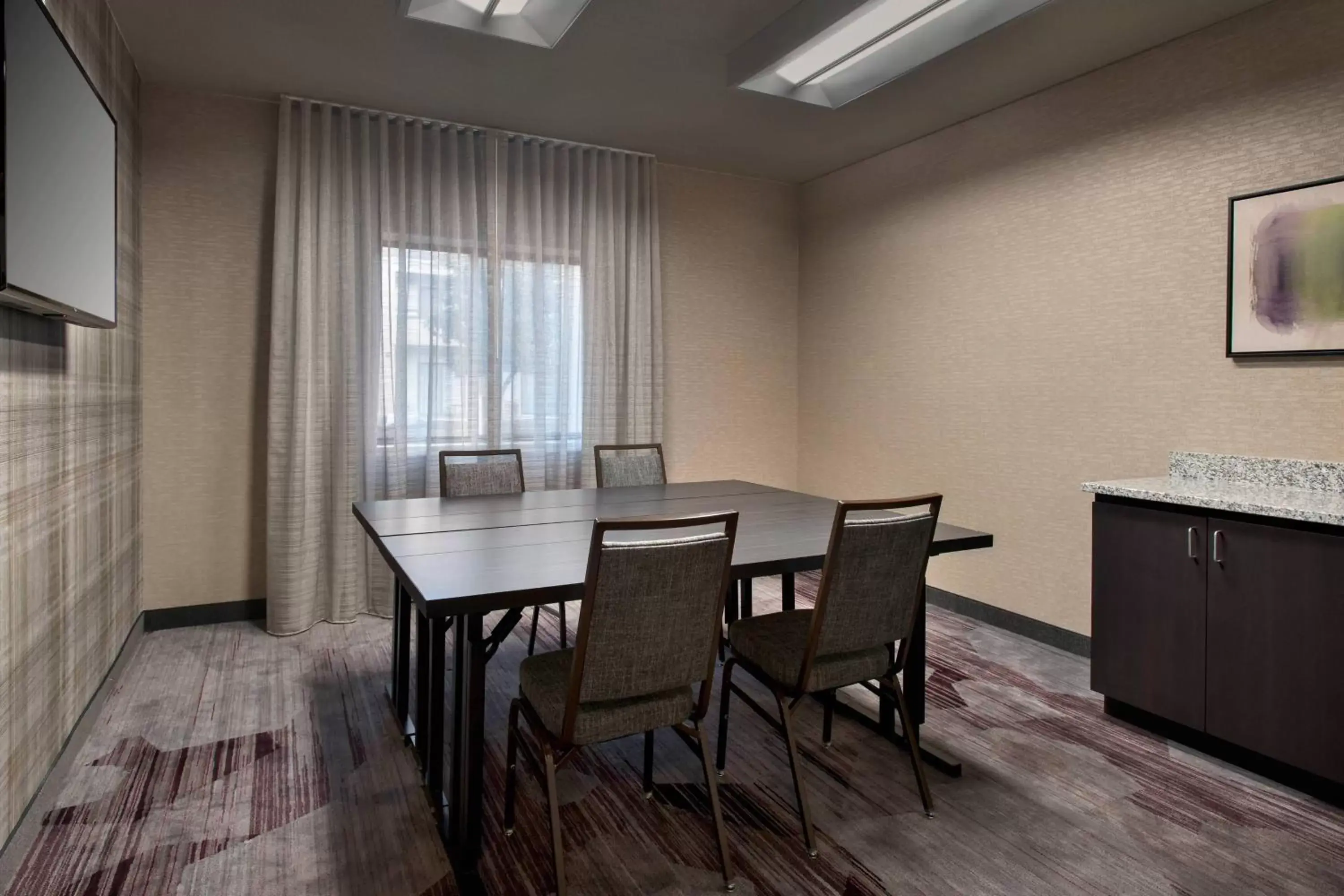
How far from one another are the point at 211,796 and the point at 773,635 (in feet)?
5.78

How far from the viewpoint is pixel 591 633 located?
1.76 metres

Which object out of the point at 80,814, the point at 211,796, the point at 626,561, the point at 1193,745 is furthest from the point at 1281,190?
the point at 80,814

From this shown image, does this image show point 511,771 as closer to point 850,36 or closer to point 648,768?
point 648,768

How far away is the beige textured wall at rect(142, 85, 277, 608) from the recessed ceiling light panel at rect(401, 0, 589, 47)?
1691mm

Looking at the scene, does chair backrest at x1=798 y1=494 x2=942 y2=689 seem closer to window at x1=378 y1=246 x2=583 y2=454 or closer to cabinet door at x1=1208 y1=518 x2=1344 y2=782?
cabinet door at x1=1208 y1=518 x2=1344 y2=782

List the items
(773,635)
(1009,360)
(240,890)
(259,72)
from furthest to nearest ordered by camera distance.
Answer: (1009,360), (259,72), (773,635), (240,890)

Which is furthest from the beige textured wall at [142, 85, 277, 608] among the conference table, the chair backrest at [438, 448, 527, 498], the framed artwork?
the framed artwork

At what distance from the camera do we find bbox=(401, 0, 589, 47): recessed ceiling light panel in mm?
2783

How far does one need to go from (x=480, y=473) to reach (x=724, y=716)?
5.60 feet

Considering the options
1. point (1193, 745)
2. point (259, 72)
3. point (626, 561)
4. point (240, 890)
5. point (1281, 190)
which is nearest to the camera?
point (626, 561)

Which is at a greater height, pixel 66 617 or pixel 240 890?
pixel 66 617

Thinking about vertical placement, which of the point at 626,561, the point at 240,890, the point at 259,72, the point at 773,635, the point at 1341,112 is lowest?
the point at 240,890

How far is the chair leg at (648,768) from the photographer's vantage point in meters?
2.33

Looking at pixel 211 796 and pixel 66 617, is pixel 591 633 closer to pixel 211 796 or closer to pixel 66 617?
pixel 211 796
